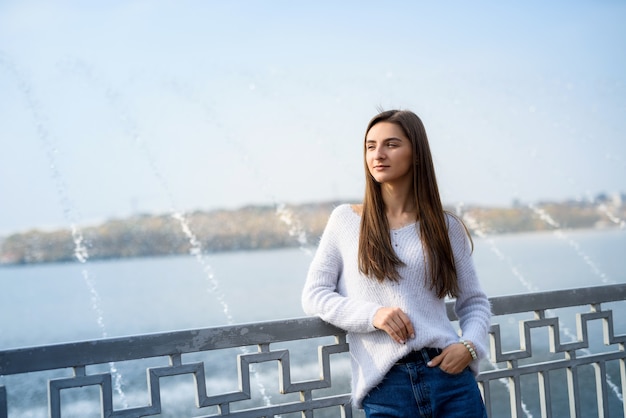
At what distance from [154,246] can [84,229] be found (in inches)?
130

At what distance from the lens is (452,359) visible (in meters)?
2.06

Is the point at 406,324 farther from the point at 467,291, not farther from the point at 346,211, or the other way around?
the point at 346,211

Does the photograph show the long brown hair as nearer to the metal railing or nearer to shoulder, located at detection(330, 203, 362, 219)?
shoulder, located at detection(330, 203, 362, 219)

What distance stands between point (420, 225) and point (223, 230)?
2981 cm

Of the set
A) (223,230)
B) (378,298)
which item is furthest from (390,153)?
(223,230)

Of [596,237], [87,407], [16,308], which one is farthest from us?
[596,237]

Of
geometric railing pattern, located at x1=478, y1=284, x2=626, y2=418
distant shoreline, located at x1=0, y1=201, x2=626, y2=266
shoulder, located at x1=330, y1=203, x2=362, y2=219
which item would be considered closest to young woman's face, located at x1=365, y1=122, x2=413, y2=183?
shoulder, located at x1=330, y1=203, x2=362, y2=219

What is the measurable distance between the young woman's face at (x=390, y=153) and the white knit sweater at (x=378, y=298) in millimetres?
157

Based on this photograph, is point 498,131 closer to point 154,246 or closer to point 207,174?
point 207,174

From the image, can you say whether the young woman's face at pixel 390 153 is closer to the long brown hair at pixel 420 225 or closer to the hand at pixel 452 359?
the long brown hair at pixel 420 225

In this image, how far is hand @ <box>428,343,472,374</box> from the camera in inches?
81.0

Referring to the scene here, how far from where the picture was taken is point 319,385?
2297mm

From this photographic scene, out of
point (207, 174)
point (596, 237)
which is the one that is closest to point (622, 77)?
point (207, 174)

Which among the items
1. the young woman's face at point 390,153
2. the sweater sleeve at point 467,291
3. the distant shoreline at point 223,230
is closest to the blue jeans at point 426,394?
the sweater sleeve at point 467,291
